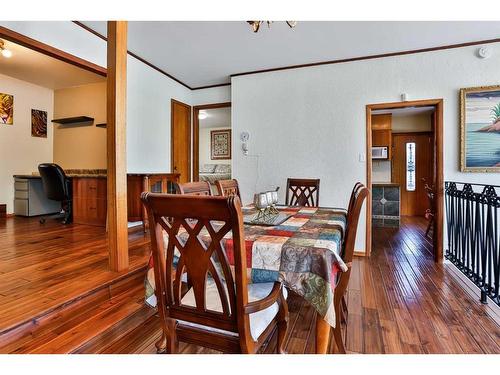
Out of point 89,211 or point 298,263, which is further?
point 89,211

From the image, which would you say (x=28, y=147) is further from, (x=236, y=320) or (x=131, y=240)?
(x=236, y=320)

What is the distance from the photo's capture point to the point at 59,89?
17.5 ft

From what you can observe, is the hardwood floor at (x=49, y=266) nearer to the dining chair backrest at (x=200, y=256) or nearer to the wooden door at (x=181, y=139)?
the dining chair backrest at (x=200, y=256)

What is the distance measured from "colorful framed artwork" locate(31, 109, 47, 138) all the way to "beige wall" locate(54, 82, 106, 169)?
0.18 m

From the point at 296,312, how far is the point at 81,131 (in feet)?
16.9

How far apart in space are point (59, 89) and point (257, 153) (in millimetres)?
4336

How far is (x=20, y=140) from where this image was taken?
16.2 ft

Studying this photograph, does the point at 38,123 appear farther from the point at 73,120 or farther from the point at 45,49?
the point at 45,49

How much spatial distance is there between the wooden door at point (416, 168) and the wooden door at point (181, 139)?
16.5ft

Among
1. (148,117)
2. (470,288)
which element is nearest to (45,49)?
(148,117)

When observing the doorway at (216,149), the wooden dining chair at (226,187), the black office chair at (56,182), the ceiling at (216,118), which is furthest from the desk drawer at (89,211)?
the doorway at (216,149)

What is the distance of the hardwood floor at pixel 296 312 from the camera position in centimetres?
159

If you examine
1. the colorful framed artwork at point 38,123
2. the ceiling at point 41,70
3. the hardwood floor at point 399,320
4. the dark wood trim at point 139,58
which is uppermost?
the ceiling at point 41,70

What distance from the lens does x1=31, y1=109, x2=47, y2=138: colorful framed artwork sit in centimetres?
509
